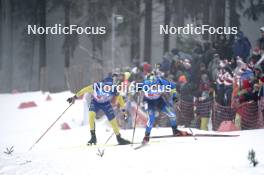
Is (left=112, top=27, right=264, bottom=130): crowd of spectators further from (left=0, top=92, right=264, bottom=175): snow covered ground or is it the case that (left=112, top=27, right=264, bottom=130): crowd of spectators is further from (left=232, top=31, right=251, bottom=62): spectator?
(left=0, top=92, right=264, bottom=175): snow covered ground

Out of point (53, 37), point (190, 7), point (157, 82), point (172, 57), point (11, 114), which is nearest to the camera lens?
point (157, 82)

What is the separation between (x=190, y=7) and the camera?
88.7 feet

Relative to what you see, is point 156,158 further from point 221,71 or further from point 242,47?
point 242,47

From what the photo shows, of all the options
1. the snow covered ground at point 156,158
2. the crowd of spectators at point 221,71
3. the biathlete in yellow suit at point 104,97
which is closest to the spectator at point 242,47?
the crowd of spectators at point 221,71

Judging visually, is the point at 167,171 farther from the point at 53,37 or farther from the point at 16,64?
the point at 16,64

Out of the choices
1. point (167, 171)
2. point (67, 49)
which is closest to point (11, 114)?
point (67, 49)

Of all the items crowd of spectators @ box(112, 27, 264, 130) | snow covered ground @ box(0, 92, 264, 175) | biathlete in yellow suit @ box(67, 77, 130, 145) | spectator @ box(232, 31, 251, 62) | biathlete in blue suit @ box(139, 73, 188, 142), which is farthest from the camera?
spectator @ box(232, 31, 251, 62)

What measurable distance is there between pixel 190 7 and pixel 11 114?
9.57 m

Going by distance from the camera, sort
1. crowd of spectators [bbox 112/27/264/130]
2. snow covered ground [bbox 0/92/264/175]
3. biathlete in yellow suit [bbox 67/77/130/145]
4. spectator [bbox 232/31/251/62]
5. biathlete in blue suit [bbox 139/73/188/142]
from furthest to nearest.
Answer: spectator [bbox 232/31/251/62]
crowd of spectators [bbox 112/27/264/130]
biathlete in yellow suit [bbox 67/77/130/145]
biathlete in blue suit [bbox 139/73/188/142]
snow covered ground [bbox 0/92/264/175]

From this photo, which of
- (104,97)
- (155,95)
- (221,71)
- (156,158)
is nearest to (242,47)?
(221,71)

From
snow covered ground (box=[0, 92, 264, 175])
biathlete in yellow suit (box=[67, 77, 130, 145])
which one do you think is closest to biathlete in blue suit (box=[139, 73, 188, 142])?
snow covered ground (box=[0, 92, 264, 175])

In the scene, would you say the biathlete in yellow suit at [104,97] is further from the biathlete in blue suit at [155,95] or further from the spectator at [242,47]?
the spectator at [242,47]

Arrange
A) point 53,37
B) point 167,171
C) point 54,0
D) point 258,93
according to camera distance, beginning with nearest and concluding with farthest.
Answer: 1. point 167,171
2. point 258,93
3. point 54,0
4. point 53,37

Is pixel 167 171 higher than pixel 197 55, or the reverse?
pixel 197 55
